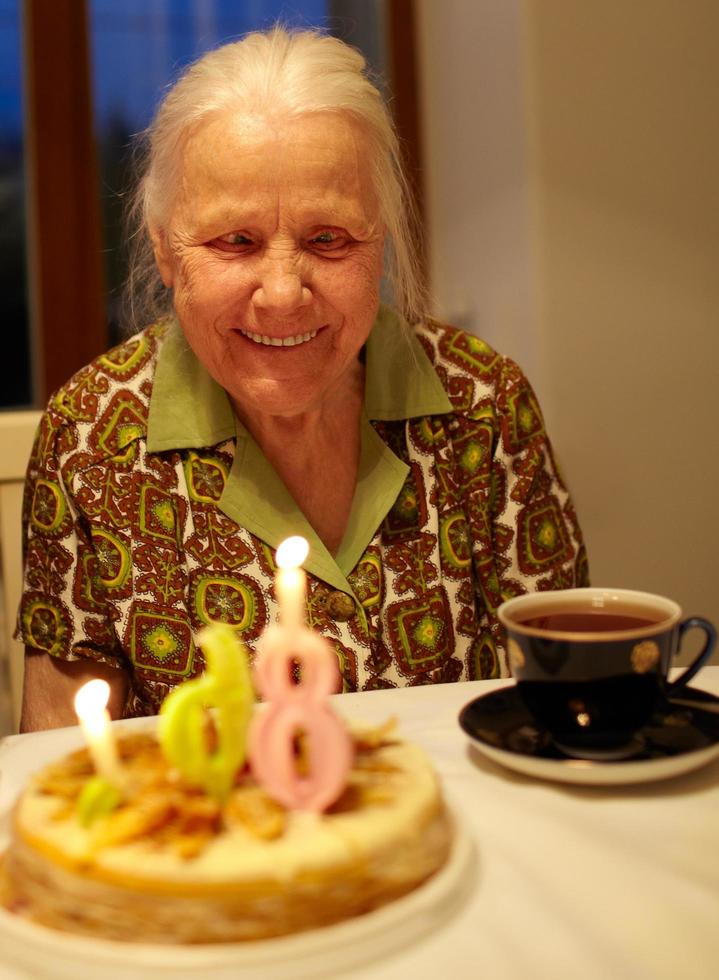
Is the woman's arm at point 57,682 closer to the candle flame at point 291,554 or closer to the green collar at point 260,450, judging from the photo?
the green collar at point 260,450

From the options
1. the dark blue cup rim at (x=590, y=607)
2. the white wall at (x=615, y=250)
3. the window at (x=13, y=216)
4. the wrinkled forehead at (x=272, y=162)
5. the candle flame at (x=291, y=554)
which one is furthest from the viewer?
the window at (x=13, y=216)

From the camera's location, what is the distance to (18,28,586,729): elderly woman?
120cm

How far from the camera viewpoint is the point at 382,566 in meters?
1.31

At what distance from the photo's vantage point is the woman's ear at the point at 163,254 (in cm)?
130

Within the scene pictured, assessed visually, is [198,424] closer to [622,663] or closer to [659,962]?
[622,663]

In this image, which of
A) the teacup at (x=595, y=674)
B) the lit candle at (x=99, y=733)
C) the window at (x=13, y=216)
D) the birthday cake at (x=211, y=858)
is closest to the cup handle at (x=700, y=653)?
the teacup at (x=595, y=674)

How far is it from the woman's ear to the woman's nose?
6.1 inches

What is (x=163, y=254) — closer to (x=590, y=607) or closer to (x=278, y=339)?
(x=278, y=339)

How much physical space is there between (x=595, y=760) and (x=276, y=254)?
70cm

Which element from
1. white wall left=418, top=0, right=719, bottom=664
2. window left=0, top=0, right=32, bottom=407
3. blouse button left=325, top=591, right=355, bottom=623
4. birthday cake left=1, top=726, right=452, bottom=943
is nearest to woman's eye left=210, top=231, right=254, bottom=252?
blouse button left=325, top=591, right=355, bottom=623

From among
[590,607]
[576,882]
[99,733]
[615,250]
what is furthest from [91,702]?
[615,250]

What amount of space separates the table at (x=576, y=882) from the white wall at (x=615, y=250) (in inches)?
75.6

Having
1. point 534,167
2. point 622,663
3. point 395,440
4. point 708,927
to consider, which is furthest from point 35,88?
point 708,927

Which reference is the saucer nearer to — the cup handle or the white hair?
the cup handle
